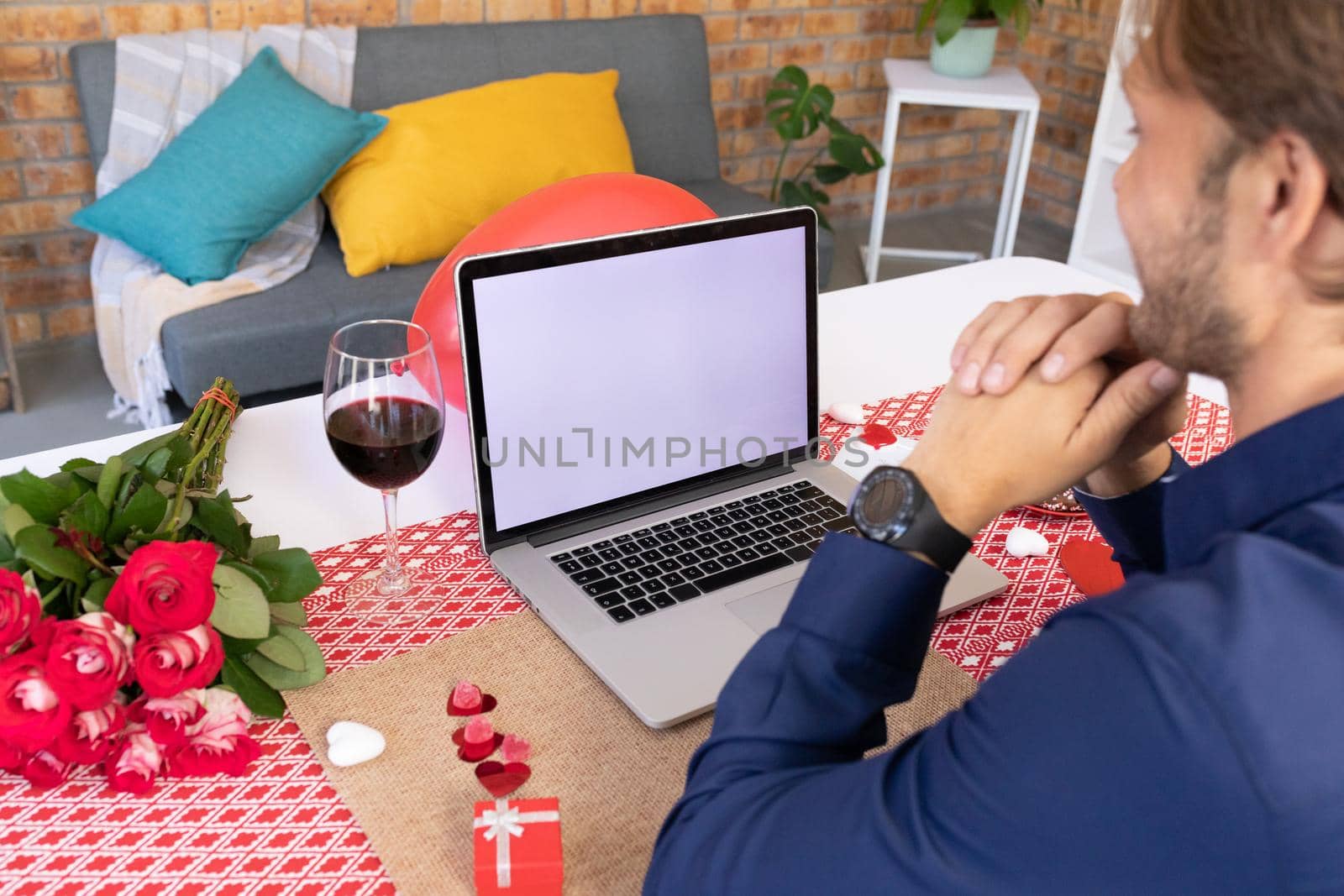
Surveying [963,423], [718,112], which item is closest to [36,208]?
[718,112]

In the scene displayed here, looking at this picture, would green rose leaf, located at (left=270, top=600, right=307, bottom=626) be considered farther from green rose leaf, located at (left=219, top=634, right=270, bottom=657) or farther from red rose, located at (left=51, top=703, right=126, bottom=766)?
red rose, located at (left=51, top=703, right=126, bottom=766)

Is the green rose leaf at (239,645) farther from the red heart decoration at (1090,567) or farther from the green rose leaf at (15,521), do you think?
the red heart decoration at (1090,567)

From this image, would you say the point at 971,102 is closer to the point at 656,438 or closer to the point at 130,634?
the point at 656,438

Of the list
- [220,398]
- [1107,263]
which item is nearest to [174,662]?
[220,398]

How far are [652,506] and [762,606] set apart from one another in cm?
18

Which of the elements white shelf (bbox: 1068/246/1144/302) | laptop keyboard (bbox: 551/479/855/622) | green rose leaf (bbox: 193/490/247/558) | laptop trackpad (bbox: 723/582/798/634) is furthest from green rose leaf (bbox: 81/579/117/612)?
white shelf (bbox: 1068/246/1144/302)

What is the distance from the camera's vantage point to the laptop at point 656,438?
0.93 meters

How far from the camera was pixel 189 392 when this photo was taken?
7.57ft

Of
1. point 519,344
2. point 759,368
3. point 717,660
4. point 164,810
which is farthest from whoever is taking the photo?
point 759,368

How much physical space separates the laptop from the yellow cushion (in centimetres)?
146

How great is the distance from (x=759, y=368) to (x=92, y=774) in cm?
66

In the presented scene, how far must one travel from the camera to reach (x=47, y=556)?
2.43ft

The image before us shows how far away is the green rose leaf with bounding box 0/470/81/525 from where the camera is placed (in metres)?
0.78

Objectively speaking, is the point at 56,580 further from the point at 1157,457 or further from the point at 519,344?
the point at 1157,457
